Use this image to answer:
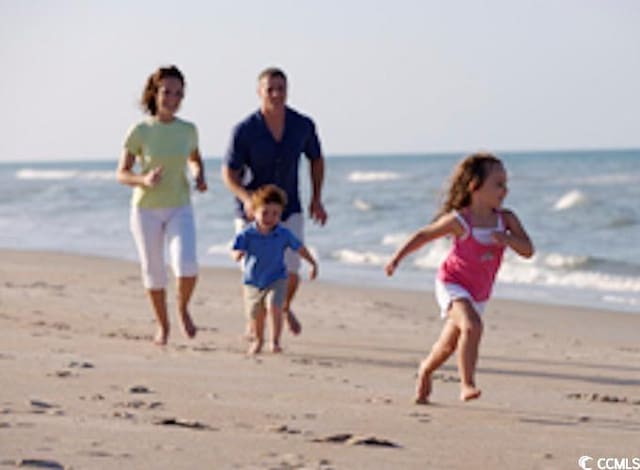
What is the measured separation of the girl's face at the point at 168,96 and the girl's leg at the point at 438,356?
2817 mm

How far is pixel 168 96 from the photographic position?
26.2 feet

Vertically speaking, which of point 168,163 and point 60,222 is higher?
point 168,163

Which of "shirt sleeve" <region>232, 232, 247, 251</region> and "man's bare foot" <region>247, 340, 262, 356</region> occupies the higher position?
"shirt sleeve" <region>232, 232, 247, 251</region>

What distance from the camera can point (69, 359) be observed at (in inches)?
262

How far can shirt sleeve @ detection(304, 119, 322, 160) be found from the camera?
8500 mm

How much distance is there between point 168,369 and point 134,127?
6.70ft

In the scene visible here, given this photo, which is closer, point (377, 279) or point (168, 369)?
point (168, 369)

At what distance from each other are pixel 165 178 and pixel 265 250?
0.78m

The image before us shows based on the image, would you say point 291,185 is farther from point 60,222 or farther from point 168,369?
point 60,222

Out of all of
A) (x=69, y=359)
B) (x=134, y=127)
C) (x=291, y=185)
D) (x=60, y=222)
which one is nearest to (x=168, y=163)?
(x=134, y=127)

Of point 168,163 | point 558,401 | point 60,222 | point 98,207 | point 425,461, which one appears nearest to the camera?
point 425,461

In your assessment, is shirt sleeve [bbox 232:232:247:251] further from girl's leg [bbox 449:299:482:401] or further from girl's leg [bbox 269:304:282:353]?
girl's leg [bbox 449:299:482:401]

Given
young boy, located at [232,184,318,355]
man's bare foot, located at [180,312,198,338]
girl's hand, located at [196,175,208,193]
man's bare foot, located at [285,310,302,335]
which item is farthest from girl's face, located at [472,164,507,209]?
man's bare foot, located at [285,310,302,335]

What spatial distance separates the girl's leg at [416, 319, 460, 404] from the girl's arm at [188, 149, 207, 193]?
2611mm
